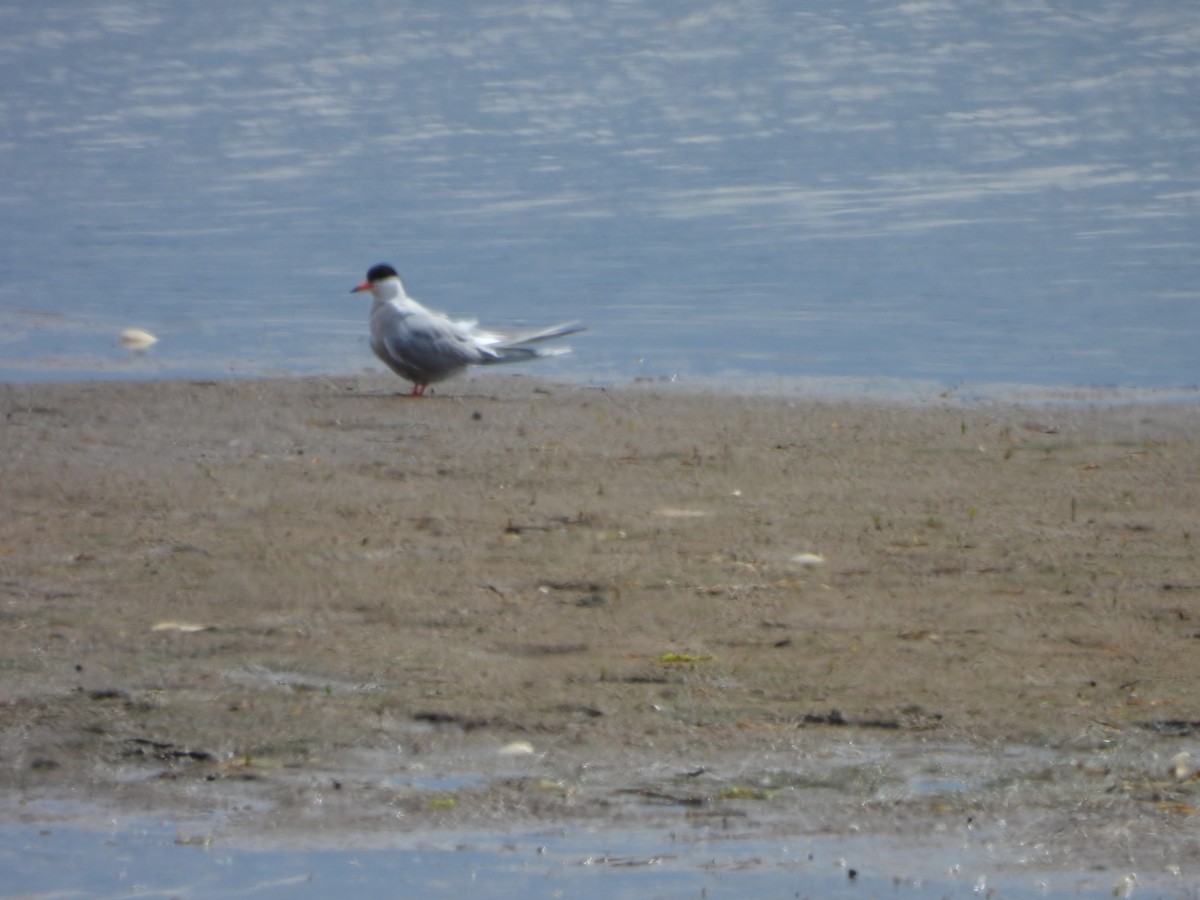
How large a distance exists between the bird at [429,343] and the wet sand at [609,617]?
A: 0.89m

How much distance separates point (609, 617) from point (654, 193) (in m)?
10.5

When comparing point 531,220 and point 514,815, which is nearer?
point 514,815

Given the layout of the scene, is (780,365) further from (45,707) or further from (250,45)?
(250,45)

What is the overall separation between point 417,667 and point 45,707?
0.83m

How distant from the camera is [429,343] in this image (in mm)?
9227

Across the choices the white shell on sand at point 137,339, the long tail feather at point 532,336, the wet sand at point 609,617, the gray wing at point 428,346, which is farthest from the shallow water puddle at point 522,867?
the white shell on sand at point 137,339

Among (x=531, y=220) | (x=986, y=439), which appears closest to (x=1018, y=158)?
(x=531, y=220)

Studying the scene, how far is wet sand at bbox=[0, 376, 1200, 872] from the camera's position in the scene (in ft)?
13.1

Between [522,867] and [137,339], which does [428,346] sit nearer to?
[137,339]

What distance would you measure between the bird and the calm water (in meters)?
0.24

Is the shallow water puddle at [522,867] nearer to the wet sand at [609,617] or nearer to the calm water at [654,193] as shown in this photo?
the wet sand at [609,617]

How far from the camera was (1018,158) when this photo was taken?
665 inches

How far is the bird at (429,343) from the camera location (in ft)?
30.3

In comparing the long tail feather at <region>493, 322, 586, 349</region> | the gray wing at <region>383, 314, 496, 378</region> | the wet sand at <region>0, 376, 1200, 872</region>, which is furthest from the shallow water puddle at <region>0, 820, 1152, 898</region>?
the long tail feather at <region>493, 322, 586, 349</region>
